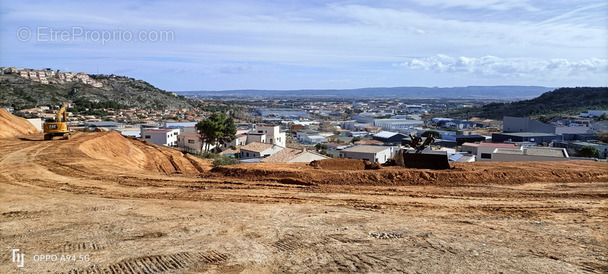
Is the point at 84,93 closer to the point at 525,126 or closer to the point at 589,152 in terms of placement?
the point at 525,126

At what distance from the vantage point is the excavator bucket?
1706 centimetres

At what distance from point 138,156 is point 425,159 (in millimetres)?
14759

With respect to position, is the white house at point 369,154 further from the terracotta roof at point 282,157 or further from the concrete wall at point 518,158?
the concrete wall at point 518,158

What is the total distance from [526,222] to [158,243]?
8358 millimetres

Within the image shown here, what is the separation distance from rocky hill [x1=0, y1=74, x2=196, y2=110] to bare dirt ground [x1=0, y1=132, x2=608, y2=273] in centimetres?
6866

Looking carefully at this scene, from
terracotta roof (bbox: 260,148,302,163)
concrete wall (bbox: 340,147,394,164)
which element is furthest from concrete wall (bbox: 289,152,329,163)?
concrete wall (bbox: 340,147,394,164)

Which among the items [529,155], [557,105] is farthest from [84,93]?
[557,105]

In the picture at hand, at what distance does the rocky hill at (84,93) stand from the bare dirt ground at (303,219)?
68662 mm

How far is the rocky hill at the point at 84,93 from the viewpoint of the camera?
77.3m

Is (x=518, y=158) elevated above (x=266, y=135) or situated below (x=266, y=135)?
above

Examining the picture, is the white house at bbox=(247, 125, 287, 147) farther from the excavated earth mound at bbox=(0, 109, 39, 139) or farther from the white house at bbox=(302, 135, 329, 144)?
the excavated earth mound at bbox=(0, 109, 39, 139)

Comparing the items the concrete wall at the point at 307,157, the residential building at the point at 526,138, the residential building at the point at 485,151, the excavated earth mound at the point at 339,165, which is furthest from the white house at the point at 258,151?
the residential building at the point at 526,138

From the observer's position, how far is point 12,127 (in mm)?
27219

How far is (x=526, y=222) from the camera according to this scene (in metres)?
→ 10.1
